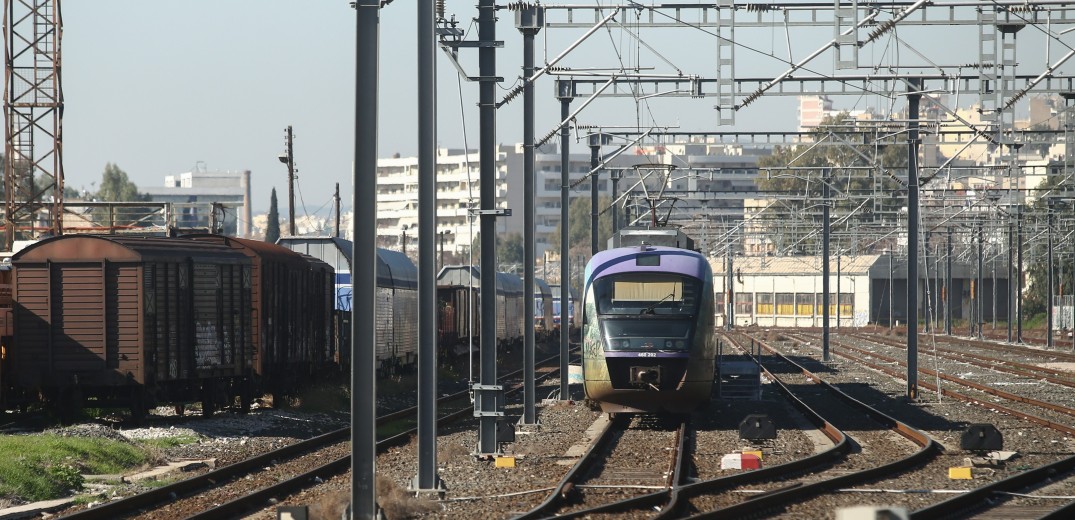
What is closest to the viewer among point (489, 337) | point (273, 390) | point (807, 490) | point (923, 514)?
point (923, 514)

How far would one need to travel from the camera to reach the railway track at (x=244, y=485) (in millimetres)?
14852

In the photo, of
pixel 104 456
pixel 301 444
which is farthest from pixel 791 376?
pixel 104 456

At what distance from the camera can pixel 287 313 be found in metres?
30.5

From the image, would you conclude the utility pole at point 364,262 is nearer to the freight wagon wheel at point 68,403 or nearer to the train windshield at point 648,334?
the train windshield at point 648,334

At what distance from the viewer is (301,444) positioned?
21.7 m

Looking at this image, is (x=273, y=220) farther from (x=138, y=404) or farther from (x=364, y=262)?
(x=364, y=262)

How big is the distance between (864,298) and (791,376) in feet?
235

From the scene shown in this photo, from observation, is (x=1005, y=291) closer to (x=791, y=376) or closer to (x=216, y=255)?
(x=791, y=376)

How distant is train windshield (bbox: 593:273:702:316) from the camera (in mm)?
24562

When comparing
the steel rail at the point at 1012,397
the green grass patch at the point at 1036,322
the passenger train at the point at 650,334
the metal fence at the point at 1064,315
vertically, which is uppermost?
the passenger train at the point at 650,334

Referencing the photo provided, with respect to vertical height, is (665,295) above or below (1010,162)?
below

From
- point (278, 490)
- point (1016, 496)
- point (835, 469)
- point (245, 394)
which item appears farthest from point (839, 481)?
point (245, 394)

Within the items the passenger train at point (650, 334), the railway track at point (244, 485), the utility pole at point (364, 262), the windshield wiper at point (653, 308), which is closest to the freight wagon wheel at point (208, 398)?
the railway track at point (244, 485)

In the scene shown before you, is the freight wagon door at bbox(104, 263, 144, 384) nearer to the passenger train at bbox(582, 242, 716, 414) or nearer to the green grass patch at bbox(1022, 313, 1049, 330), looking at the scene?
the passenger train at bbox(582, 242, 716, 414)
